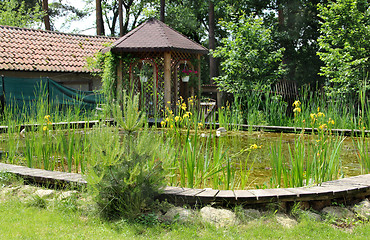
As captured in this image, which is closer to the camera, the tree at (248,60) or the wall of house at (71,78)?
the tree at (248,60)

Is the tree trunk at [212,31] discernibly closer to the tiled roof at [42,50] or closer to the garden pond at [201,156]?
the tiled roof at [42,50]

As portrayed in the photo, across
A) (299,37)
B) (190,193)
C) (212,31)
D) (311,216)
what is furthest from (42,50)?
(311,216)

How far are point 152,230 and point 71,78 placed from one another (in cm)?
1290

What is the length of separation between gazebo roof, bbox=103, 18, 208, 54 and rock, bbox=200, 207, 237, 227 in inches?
366

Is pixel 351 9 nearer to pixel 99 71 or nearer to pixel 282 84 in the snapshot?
pixel 282 84

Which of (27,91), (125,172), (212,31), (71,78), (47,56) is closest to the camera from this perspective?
(125,172)

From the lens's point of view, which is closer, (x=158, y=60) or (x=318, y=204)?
(x=318, y=204)

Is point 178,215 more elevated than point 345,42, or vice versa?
point 345,42

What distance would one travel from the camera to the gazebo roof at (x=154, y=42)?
39.5ft

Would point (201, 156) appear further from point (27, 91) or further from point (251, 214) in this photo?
point (27, 91)

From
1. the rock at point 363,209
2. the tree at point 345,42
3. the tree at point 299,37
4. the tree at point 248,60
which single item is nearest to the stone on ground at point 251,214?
the rock at point 363,209

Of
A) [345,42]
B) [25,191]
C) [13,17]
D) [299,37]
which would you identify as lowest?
[25,191]

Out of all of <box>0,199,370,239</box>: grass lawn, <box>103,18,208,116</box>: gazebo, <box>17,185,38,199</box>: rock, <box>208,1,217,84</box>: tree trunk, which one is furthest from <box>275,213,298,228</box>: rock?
<box>208,1,217,84</box>: tree trunk

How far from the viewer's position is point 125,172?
2969 millimetres
